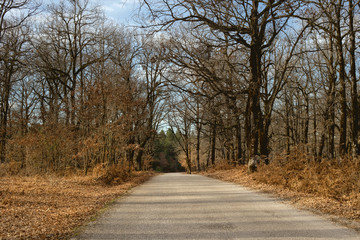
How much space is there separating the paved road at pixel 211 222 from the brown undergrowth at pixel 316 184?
2.48ft

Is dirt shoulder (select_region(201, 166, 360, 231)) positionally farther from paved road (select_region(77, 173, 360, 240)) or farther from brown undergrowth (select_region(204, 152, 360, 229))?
paved road (select_region(77, 173, 360, 240))

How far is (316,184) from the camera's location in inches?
354

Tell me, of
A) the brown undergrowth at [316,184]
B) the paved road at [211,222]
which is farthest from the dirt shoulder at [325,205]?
the paved road at [211,222]

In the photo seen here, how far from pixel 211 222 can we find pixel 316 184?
186 inches

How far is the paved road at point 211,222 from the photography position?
4.87 metres

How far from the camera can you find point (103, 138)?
16.4 m

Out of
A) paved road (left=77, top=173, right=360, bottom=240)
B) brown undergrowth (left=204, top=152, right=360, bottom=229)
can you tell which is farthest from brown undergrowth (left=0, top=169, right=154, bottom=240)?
brown undergrowth (left=204, top=152, right=360, bottom=229)

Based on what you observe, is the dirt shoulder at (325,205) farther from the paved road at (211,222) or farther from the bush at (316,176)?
the paved road at (211,222)

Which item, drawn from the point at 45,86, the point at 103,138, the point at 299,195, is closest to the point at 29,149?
the point at 103,138

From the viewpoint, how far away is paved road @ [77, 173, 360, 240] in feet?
16.0

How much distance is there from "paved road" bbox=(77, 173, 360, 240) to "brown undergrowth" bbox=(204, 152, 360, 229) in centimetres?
75

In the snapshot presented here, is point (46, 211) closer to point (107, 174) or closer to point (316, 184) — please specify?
point (316, 184)

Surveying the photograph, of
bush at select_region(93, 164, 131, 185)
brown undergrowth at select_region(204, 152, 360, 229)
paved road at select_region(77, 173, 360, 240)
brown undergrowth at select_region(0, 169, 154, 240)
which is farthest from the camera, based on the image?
bush at select_region(93, 164, 131, 185)

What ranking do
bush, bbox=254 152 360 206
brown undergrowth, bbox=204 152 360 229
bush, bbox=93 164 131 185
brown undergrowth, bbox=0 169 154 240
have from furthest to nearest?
bush, bbox=93 164 131 185 → bush, bbox=254 152 360 206 → brown undergrowth, bbox=204 152 360 229 → brown undergrowth, bbox=0 169 154 240
